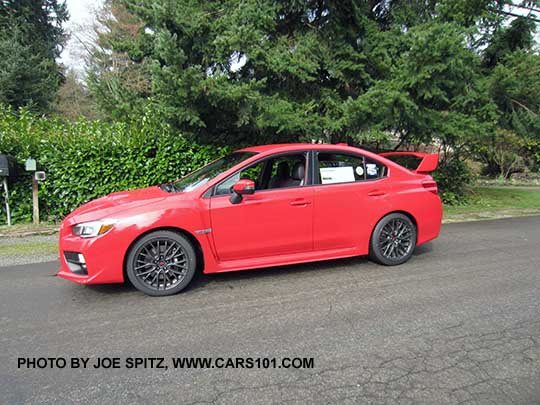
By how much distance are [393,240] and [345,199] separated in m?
0.94

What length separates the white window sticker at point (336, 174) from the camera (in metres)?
4.63

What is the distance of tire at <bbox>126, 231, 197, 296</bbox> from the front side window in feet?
2.41

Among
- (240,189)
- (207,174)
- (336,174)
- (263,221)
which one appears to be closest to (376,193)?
(336,174)

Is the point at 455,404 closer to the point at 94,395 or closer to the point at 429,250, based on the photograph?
the point at 94,395

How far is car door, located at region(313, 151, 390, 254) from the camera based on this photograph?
4492 mm

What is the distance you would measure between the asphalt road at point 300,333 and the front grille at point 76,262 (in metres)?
0.31

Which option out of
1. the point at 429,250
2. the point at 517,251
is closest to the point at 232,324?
the point at 429,250

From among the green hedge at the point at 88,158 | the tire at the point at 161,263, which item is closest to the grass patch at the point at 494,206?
the green hedge at the point at 88,158

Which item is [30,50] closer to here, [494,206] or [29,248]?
[29,248]

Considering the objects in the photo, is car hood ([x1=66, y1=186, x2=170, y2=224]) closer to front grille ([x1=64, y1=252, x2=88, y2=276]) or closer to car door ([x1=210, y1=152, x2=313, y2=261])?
front grille ([x1=64, y1=252, x2=88, y2=276])

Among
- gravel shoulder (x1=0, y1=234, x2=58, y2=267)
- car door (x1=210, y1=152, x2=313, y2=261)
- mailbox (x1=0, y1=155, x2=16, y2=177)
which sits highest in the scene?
mailbox (x1=0, y1=155, x2=16, y2=177)

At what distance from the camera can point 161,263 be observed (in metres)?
3.88

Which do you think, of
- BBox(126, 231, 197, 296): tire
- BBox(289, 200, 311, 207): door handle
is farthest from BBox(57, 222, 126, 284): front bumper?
BBox(289, 200, 311, 207): door handle

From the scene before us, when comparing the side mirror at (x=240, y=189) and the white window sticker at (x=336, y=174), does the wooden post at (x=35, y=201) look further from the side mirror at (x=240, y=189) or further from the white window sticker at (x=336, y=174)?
the white window sticker at (x=336, y=174)
